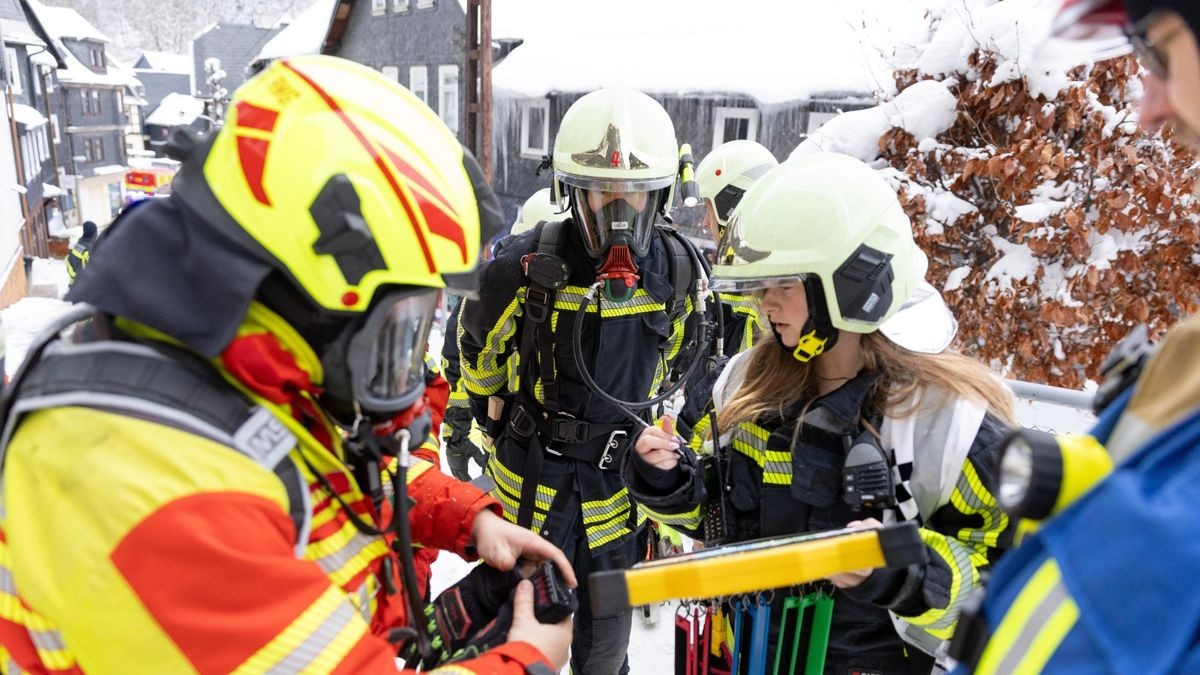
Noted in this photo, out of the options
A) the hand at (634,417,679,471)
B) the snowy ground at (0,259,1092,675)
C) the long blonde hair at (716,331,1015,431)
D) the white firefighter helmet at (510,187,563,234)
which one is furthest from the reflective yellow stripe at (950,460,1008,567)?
the white firefighter helmet at (510,187,563,234)

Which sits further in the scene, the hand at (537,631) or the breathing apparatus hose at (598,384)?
the breathing apparatus hose at (598,384)

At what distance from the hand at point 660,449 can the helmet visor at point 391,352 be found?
0.93 m

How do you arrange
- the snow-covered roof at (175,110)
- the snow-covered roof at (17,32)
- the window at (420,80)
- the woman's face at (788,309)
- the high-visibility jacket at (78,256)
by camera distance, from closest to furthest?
the woman's face at (788,309) < the high-visibility jacket at (78,256) < the window at (420,80) < the snow-covered roof at (17,32) < the snow-covered roof at (175,110)

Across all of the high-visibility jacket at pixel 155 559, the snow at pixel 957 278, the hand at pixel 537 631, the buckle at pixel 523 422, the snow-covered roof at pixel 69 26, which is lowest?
the buckle at pixel 523 422

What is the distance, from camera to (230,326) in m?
1.15

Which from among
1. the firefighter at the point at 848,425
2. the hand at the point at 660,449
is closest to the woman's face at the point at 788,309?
the firefighter at the point at 848,425

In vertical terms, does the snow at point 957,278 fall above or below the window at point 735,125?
below

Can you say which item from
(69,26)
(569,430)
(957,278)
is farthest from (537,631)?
(69,26)

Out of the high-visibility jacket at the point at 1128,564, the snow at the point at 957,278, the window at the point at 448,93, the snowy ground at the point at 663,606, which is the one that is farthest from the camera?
the window at the point at 448,93

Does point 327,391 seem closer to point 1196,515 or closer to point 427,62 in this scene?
point 1196,515

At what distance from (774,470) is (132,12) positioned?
88418 millimetres

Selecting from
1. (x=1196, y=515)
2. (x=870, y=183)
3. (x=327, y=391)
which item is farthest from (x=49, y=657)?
(x=870, y=183)

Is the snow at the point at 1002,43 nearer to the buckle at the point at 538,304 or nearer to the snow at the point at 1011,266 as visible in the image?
the snow at the point at 1011,266

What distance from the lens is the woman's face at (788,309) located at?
208 centimetres
